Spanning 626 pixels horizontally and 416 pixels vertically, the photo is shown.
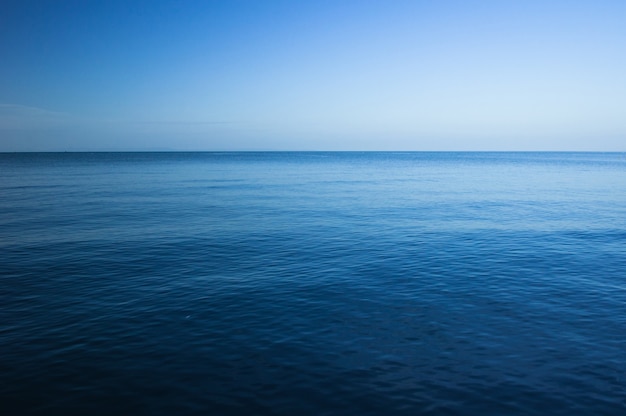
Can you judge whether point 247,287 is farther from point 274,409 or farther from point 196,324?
point 274,409

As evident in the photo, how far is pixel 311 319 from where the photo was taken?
17.3 metres

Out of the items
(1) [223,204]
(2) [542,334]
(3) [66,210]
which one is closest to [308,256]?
(2) [542,334]

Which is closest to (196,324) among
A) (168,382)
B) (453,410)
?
(168,382)

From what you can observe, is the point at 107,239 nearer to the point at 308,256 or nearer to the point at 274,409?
the point at 308,256

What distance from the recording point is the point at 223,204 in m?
51.7

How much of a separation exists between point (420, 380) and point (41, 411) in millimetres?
11217

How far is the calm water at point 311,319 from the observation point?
12.0 m

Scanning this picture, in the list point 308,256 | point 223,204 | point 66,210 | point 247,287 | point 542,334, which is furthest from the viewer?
point 223,204

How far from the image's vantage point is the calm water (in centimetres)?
1199

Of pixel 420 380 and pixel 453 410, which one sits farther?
pixel 420 380

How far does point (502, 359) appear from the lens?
1395 centimetres

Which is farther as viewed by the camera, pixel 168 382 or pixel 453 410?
pixel 168 382

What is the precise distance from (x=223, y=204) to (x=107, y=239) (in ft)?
68.6

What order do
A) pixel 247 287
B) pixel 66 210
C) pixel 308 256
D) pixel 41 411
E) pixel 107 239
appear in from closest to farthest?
pixel 41 411
pixel 247 287
pixel 308 256
pixel 107 239
pixel 66 210
